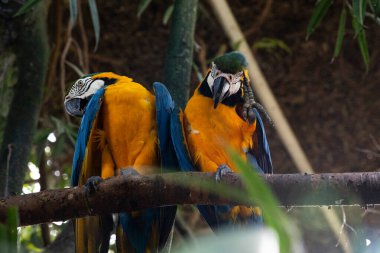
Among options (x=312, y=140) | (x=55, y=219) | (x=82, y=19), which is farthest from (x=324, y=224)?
(x=55, y=219)

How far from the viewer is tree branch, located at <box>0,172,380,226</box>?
41.9 inches

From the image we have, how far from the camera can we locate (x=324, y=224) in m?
2.42

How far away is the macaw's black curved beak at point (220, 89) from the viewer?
5.60 feet

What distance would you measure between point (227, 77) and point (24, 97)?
60 cm

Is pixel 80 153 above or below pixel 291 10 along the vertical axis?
below

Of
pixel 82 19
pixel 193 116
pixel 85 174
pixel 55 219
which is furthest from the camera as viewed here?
pixel 82 19

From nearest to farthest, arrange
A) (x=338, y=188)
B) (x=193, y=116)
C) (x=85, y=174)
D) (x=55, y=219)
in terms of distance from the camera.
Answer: (x=338, y=188) → (x=55, y=219) → (x=85, y=174) → (x=193, y=116)

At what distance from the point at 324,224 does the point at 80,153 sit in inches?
48.2

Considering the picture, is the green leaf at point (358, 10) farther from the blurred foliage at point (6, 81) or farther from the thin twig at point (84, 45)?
the thin twig at point (84, 45)

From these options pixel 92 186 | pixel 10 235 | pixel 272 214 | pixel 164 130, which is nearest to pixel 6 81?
Result: pixel 164 130

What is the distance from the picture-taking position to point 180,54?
5.68ft

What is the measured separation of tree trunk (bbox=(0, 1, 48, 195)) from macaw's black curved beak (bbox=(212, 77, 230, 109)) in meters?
0.53

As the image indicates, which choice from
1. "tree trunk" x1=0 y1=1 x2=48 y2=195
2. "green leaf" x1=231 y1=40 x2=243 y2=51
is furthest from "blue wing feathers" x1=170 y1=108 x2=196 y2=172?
"green leaf" x1=231 y1=40 x2=243 y2=51

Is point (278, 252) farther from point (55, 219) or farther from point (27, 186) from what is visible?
point (27, 186)
